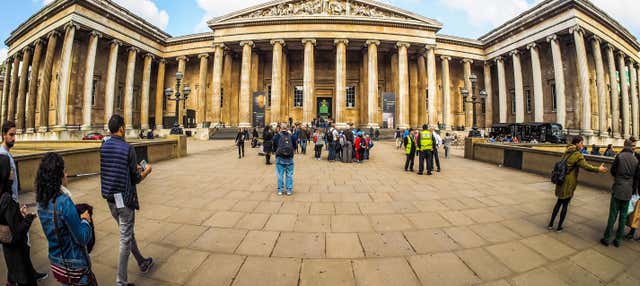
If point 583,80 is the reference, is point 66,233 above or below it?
below

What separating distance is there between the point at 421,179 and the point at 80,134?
28853mm

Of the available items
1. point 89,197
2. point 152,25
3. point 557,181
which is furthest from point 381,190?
point 152,25

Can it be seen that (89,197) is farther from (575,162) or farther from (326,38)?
(326,38)

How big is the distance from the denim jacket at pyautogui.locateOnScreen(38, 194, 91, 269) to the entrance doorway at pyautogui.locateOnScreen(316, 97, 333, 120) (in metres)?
27.2

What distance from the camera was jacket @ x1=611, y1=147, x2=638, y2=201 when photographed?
10.4 feet

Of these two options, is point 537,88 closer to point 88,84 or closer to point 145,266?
point 145,266

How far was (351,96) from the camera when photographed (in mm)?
28141

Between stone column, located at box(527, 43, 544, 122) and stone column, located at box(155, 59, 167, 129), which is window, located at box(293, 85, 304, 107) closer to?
stone column, located at box(155, 59, 167, 129)

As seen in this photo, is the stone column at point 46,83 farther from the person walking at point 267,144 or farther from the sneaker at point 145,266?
the sneaker at point 145,266

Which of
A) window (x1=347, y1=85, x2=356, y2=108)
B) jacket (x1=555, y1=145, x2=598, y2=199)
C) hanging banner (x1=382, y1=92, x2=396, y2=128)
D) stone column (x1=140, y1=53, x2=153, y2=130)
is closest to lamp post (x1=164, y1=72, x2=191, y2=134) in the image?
jacket (x1=555, y1=145, x2=598, y2=199)

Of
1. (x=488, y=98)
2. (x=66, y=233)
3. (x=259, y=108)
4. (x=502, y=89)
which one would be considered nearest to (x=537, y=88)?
(x=502, y=89)

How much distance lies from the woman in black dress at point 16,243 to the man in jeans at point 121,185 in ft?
1.57

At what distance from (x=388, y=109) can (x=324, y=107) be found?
28.4 ft

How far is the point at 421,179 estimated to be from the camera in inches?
276
